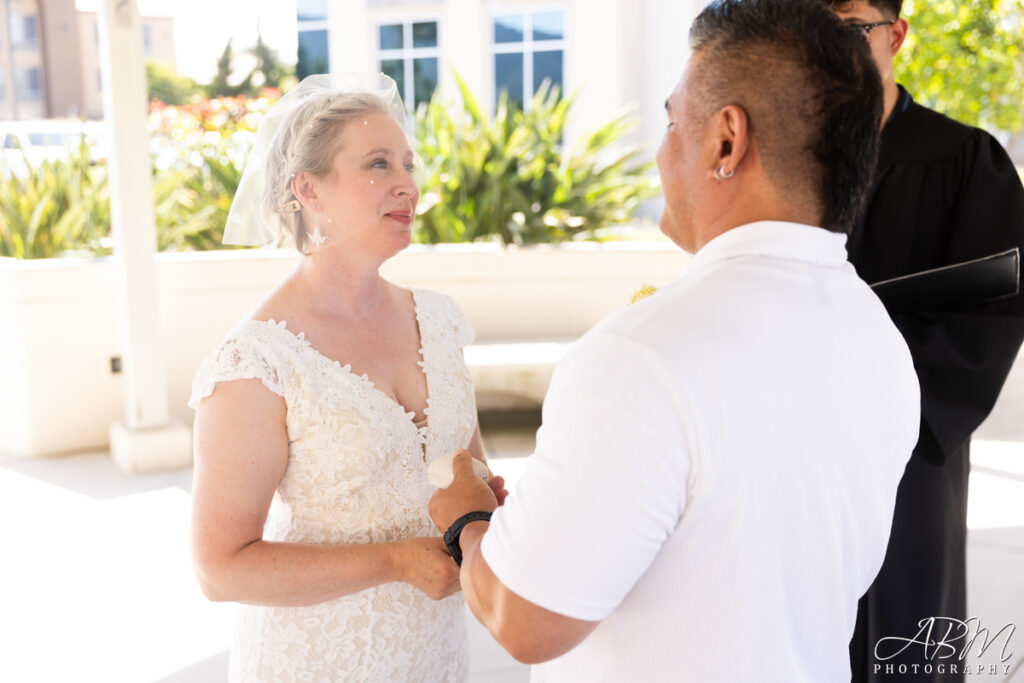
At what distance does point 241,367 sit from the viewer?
1632mm

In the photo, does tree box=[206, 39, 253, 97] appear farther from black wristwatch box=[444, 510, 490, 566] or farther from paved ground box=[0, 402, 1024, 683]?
black wristwatch box=[444, 510, 490, 566]

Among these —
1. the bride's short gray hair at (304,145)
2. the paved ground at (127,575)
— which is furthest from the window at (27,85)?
the bride's short gray hair at (304,145)

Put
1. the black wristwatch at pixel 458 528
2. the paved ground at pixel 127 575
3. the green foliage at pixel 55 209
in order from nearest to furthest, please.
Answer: the black wristwatch at pixel 458 528 → the paved ground at pixel 127 575 → the green foliage at pixel 55 209

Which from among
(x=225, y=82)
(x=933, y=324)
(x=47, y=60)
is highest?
(x=47, y=60)

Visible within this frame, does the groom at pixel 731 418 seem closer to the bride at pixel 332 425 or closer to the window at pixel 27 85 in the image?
the bride at pixel 332 425

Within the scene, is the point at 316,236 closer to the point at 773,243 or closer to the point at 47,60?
the point at 773,243

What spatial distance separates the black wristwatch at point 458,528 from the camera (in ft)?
4.35

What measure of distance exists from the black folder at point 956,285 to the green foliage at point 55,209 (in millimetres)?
5977

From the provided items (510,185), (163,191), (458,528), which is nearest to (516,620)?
(458,528)

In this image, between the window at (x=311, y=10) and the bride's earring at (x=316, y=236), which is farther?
the window at (x=311, y=10)

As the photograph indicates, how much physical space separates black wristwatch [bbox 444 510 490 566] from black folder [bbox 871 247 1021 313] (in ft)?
3.04

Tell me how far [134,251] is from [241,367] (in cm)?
433

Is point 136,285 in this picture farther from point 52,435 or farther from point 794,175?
point 794,175

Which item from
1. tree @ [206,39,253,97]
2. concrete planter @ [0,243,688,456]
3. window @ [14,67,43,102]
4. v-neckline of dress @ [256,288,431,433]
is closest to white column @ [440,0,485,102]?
→ concrete planter @ [0,243,688,456]
